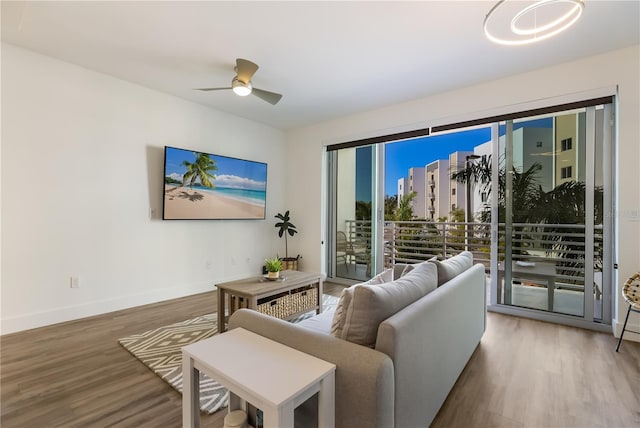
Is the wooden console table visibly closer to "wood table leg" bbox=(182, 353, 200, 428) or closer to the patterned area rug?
the patterned area rug

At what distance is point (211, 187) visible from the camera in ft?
13.6

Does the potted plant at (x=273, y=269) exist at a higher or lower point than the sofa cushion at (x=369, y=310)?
lower

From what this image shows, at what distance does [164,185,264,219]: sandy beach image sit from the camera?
3.76 meters

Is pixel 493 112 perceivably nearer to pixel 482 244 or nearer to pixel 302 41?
pixel 482 244

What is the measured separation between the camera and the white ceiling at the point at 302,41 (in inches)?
88.4

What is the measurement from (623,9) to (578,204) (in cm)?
171

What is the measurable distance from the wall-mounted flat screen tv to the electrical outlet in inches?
41.9

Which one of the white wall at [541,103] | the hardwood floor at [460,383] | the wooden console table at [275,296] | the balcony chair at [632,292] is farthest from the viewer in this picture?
the white wall at [541,103]

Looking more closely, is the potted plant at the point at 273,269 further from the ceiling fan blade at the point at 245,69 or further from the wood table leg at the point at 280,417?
the wood table leg at the point at 280,417

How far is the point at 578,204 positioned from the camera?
10.0 feet

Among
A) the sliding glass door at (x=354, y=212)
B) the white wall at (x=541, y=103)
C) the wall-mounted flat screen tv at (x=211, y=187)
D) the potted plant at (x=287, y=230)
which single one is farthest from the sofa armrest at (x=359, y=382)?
the potted plant at (x=287, y=230)

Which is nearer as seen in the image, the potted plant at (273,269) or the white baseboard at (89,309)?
the white baseboard at (89,309)

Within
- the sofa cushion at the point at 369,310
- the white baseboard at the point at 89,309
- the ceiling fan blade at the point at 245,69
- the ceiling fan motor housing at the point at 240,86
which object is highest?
the ceiling fan blade at the point at 245,69

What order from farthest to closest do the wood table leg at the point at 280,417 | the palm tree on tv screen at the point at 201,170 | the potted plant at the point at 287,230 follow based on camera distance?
1. the potted plant at the point at 287,230
2. the palm tree on tv screen at the point at 201,170
3. the wood table leg at the point at 280,417
